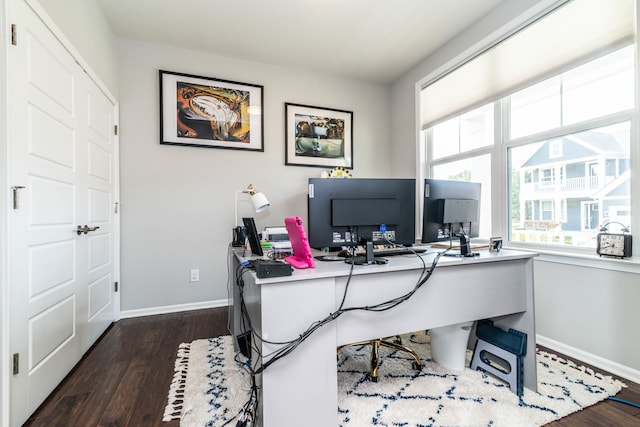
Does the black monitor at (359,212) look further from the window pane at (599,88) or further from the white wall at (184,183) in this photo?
the white wall at (184,183)

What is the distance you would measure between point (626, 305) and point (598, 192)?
752mm

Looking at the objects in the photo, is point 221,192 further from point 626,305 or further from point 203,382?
point 626,305

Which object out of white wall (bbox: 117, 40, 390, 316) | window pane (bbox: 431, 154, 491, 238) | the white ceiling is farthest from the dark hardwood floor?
the white ceiling

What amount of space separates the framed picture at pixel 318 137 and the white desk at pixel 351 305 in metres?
2.24

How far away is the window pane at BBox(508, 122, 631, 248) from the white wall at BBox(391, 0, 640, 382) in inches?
10.6

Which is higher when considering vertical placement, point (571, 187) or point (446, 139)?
point (446, 139)

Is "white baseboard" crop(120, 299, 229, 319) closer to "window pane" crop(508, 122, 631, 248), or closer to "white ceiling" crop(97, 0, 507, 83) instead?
"white ceiling" crop(97, 0, 507, 83)

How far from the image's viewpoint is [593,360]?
188 cm

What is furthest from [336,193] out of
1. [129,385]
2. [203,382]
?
[129,385]

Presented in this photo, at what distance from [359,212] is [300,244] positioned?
0.34 meters

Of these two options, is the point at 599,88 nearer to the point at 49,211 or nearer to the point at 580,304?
the point at 580,304

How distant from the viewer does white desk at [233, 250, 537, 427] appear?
113 centimetres

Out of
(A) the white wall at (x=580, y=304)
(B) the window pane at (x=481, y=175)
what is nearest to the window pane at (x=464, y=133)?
(B) the window pane at (x=481, y=175)

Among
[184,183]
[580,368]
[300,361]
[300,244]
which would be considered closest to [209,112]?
[184,183]
